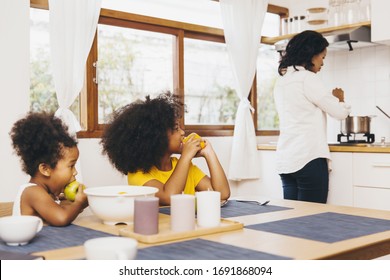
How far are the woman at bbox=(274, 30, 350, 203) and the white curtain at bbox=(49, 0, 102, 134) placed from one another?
1.12 m

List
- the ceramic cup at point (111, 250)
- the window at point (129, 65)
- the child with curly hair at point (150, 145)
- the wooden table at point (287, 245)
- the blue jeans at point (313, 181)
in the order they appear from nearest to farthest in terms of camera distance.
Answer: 1. the ceramic cup at point (111, 250)
2. the wooden table at point (287, 245)
3. the child with curly hair at point (150, 145)
4. the blue jeans at point (313, 181)
5. the window at point (129, 65)

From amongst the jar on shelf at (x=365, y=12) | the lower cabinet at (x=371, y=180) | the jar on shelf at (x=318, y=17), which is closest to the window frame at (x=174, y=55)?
the jar on shelf at (x=318, y=17)

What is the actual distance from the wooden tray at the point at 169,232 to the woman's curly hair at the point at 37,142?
15.6 inches

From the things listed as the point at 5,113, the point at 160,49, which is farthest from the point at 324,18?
the point at 5,113

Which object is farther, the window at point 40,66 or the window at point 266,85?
the window at point 266,85

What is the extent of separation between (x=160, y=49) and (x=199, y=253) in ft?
8.43

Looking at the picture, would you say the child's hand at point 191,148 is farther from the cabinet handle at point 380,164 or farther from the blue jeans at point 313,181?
the cabinet handle at point 380,164

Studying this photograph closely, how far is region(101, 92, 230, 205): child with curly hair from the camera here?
5.88ft

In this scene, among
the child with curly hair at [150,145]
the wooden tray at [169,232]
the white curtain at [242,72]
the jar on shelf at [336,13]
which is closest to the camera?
the wooden tray at [169,232]

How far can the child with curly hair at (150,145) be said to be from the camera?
1791 mm

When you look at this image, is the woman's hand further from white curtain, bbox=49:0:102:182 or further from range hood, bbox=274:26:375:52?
white curtain, bbox=49:0:102:182

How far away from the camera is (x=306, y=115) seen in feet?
9.62

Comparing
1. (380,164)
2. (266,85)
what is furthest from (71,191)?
(266,85)

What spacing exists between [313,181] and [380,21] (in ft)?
3.90
